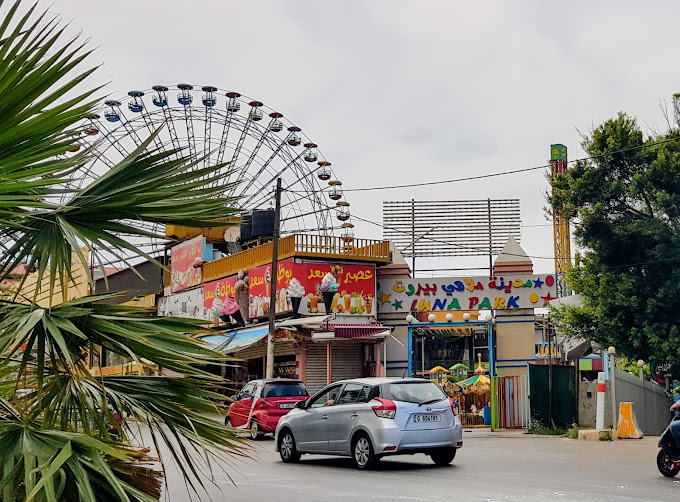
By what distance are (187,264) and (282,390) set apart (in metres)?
20.9

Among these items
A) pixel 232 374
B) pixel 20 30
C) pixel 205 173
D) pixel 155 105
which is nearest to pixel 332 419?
pixel 205 173

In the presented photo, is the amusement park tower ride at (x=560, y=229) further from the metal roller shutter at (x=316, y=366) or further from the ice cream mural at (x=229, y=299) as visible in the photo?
the metal roller shutter at (x=316, y=366)

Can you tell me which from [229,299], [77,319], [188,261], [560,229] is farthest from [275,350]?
[77,319]

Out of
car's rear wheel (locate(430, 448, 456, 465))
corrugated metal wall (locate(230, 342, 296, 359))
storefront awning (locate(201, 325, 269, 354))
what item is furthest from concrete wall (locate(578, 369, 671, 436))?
corrugated metal wall (locate(230, 342, 296, 359))

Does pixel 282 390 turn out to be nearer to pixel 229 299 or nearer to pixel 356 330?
pixel 356 330

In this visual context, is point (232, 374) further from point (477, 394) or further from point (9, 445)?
point (9, 445)

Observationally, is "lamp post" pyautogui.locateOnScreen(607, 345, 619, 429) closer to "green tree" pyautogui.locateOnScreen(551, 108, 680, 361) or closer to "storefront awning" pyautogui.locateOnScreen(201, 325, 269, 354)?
"green tree" pyautogui.locateOnScreen(551, 108, 680, 361)

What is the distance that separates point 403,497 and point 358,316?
23.6 meters

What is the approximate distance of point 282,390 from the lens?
83.6 ft

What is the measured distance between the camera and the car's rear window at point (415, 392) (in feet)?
52.3

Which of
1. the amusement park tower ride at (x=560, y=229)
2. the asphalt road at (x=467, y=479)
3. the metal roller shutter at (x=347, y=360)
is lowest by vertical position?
the asphalt road at (x=467, y=479)

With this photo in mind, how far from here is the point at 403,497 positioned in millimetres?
12070

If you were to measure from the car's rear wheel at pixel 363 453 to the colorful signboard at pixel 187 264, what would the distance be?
28.2m

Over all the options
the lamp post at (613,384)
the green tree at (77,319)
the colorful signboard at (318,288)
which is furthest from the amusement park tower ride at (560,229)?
the green tree at (77,319)
